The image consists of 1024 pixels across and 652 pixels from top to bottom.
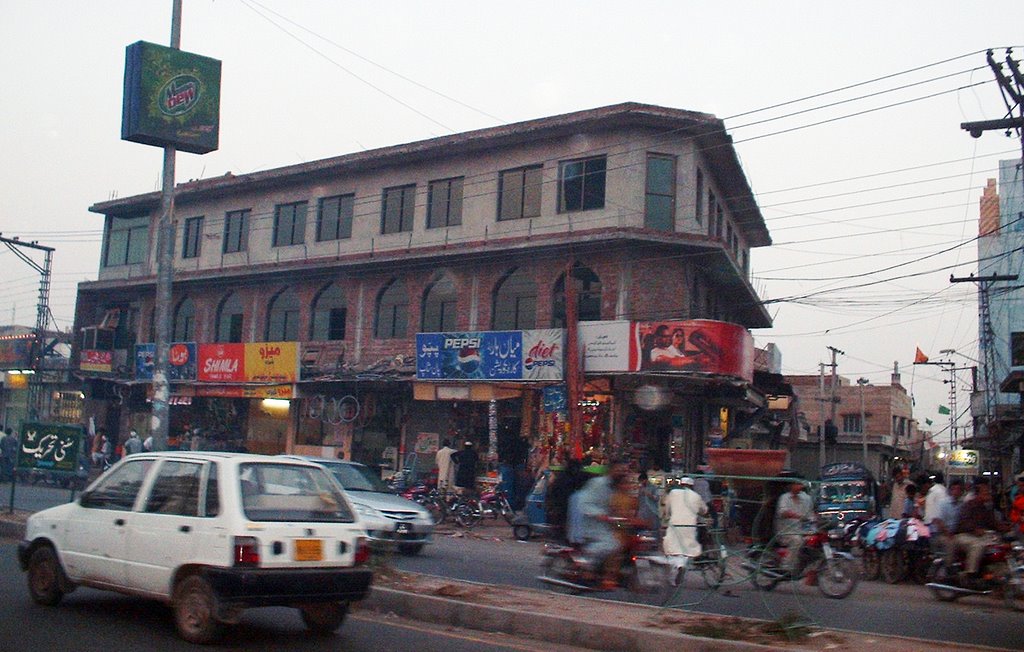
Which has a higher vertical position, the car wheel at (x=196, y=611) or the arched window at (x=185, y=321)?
the arched window at (x=185, y=321)

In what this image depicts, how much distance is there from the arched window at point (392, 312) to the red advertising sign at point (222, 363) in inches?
215

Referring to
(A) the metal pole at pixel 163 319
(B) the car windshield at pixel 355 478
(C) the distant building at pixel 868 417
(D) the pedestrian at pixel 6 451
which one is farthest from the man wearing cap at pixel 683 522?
(C) the distant building at pixel 868 417

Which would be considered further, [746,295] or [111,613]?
[746,295]

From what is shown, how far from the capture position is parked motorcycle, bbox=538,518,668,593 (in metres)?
11.2

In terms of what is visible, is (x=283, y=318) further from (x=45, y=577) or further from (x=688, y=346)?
(x=45, y=577)

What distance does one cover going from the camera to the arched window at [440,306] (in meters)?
29.1

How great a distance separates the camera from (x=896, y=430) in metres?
68.9

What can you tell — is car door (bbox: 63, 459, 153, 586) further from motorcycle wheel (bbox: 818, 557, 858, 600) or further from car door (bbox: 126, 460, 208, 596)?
motorcycle wheel (bbox: 818, 557, 858, 600)

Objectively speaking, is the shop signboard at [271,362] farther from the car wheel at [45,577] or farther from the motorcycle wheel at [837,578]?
the car wheel at [45,577]

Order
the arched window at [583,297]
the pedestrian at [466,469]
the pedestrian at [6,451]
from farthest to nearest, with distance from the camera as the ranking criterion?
the pedestrian at [6,451] < the arched window at [583,297] < the pedestrian at [466,469]

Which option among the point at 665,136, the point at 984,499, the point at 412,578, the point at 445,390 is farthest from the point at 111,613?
the point at 665,136

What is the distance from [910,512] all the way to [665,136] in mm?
12772

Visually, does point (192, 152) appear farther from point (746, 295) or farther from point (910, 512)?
point (746, 295)

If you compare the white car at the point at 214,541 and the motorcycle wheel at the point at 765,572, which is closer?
the white car at the point at 214,541
